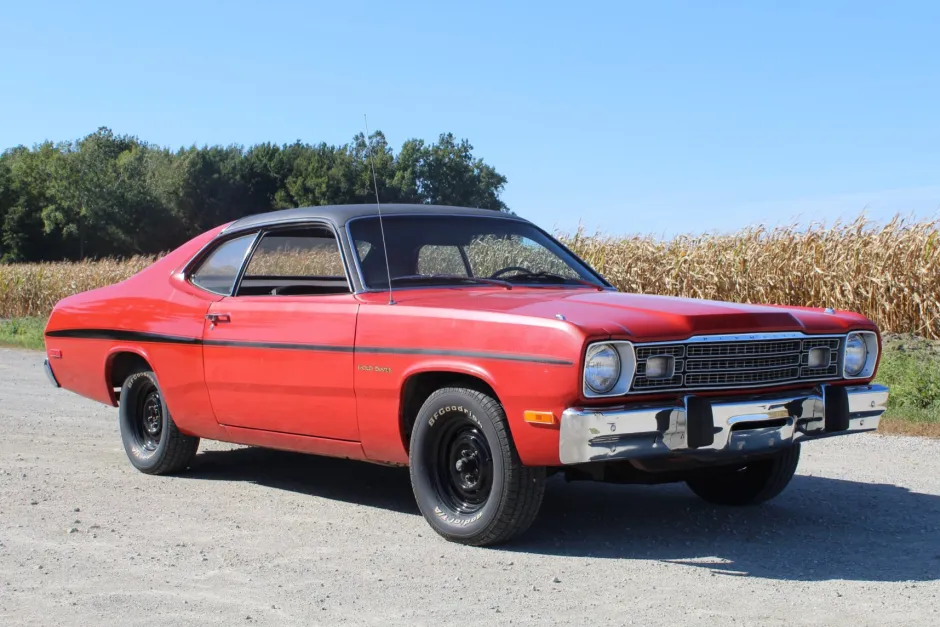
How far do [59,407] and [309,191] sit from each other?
68.6 m

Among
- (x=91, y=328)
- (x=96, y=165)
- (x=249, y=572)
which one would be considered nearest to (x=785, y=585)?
(x=249, y=572)

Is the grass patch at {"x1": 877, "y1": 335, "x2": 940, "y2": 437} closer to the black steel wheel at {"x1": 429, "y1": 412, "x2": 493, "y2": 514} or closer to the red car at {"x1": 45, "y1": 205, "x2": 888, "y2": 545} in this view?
the red car at {"x1": 45, "y1": 205, "x2": 888, "y2": 545}

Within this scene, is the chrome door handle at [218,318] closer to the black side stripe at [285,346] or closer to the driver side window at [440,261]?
the black side stripe at [285,346]

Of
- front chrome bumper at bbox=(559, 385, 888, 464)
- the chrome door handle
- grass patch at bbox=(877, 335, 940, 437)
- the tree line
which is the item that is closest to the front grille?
front chrome bumper at bbox=(559, 385, 888, 464)

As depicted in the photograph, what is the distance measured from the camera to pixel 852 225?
1548 centimetres

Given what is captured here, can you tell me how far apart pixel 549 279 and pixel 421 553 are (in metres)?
1.92

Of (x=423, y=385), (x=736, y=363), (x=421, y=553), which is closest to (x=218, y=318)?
(x=423, y=385)

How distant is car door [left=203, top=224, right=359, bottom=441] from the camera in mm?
5559

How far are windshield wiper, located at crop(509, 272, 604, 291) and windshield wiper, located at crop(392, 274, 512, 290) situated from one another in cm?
11

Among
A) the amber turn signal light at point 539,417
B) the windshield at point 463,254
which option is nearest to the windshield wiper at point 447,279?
the windshield at point 463,254

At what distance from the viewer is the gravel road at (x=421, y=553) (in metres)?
4.03

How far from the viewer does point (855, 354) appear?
5.47 metres

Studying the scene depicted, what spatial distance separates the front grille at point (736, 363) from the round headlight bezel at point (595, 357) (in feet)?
0.31

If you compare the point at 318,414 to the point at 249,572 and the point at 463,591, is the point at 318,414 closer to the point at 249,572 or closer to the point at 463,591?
the point at 249,572
